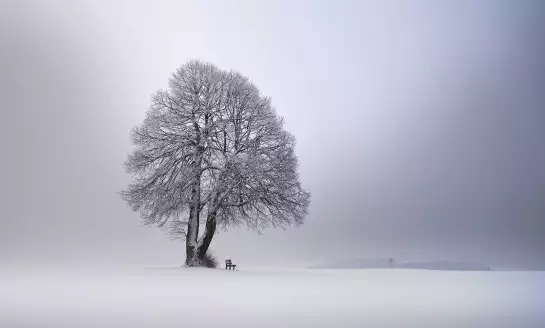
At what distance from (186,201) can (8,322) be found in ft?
44.4

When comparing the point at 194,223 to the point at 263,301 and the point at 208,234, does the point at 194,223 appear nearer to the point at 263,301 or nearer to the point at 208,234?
the point at 208,234

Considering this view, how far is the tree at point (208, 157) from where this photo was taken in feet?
73.4

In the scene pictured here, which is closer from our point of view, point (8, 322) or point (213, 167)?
point (8, 322)

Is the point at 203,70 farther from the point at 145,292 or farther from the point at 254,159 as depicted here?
the point at 145,292

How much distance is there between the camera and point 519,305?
11.1m

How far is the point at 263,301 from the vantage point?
37.7 feet

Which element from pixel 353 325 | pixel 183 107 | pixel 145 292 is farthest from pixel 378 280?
pixel 183 107

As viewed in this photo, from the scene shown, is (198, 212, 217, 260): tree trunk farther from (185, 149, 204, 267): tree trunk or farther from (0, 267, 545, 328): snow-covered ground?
(0, 267, 545, 328): snow-covered ground

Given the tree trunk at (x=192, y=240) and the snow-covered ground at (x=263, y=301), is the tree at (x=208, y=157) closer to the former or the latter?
the tree trunk at (x=192, y=240)

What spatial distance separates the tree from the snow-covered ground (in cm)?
542

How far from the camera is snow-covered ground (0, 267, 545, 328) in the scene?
905 cm

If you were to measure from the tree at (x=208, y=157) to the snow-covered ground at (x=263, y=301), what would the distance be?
17.8 ft

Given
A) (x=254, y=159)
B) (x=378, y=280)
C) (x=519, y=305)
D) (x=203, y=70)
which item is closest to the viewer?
(x=519, y=305)

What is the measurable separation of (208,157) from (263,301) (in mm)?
11933
